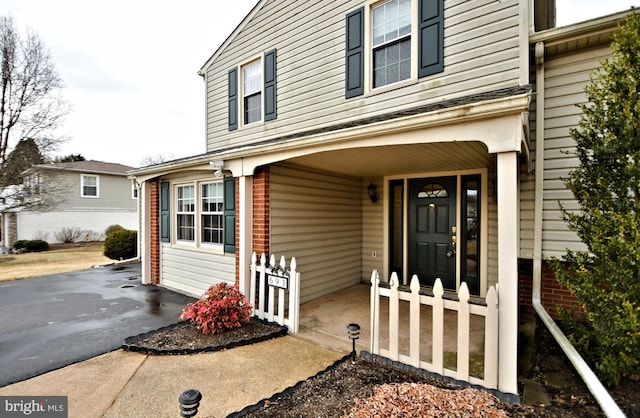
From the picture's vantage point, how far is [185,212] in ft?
21.5

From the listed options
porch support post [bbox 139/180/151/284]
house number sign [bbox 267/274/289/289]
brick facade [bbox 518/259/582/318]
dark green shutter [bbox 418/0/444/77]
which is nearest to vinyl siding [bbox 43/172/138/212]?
porch support post [bbox 139/180/151/284]

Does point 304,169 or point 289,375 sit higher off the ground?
point 304,169

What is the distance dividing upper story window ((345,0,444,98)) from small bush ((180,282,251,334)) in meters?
4.18

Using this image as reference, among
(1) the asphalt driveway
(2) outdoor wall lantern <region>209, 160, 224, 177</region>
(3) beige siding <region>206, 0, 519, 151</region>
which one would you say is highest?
(3) beige siding <region>206, 0, 519, 151</region>

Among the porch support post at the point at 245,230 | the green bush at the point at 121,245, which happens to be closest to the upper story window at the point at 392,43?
the porch support post at the point at 245,230

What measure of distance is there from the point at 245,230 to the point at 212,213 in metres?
1.47

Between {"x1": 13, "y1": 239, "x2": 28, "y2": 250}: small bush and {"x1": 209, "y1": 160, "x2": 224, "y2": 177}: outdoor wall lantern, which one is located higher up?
{"x1": 209, "y1": 160, "x2": 224, "y2": 177}: outdoor wall lantern

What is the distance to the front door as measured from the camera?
5.64 meters

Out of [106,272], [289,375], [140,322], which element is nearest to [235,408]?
[289,375]

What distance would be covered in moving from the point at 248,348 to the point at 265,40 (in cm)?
674

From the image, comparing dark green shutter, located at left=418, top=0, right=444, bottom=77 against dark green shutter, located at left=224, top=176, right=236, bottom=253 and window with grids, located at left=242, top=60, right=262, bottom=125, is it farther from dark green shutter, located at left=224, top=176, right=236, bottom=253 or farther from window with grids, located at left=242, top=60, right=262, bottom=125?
window with grids, located at left=242, top=60, right=262, bottom=125

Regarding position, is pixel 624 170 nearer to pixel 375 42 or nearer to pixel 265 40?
pixel 375 42

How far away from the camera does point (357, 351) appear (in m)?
3.55

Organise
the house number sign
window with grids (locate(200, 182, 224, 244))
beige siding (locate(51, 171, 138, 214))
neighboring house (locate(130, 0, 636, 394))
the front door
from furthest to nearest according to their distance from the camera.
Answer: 1. beige siding (locate(51, 171, 138, 214))
2. window with grids (locate(200, 182, 224, 244))
3. the front door
4. the house number sign
5. neighboring house (locate(130, 0, 636, 394))
